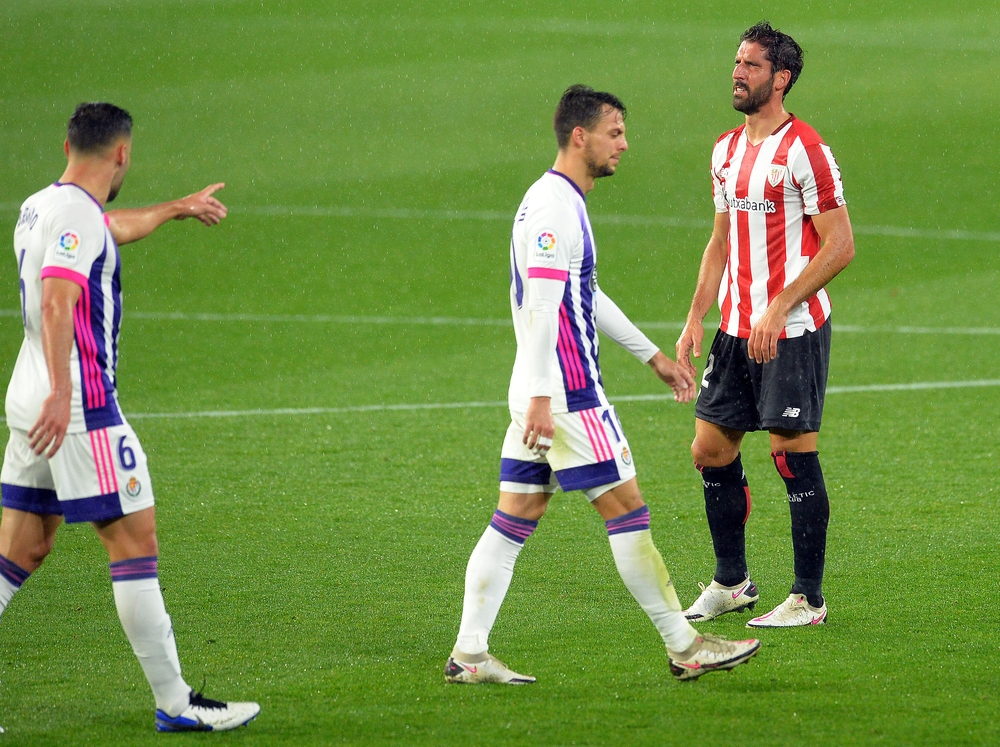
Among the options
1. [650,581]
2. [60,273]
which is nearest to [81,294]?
[60,273]

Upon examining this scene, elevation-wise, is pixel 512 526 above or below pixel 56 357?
below

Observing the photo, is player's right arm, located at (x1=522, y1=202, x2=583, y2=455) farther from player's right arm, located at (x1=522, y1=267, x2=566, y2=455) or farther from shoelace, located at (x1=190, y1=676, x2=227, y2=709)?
shoelace, located at (x1=190, y1=676, x2=227, y2=709)

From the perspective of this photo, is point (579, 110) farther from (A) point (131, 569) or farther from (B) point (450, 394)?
(B) point (450, 394)

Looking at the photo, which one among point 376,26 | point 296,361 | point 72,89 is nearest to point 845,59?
point 376,26

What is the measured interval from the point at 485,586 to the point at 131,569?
1194 millimetres

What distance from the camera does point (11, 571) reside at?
165 inches

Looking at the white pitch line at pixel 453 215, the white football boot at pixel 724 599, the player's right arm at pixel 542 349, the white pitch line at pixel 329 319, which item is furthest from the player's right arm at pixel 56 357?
the white pitch line at pixel 453 215

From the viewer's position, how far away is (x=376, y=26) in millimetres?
28469

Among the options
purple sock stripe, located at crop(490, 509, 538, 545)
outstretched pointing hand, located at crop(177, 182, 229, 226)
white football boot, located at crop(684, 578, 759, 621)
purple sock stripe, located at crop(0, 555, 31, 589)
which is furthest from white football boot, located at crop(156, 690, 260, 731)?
white football boot, located at crop(684, 578, 759, 621)

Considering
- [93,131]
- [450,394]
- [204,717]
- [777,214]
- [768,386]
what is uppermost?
[93,131]

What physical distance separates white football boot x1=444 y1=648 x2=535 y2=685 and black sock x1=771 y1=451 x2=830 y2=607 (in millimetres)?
1295

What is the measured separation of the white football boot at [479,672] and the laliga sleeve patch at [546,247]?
1331 mm

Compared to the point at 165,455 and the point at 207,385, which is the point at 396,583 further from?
the point at 207,385

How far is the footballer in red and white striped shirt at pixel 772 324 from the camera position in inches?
206
